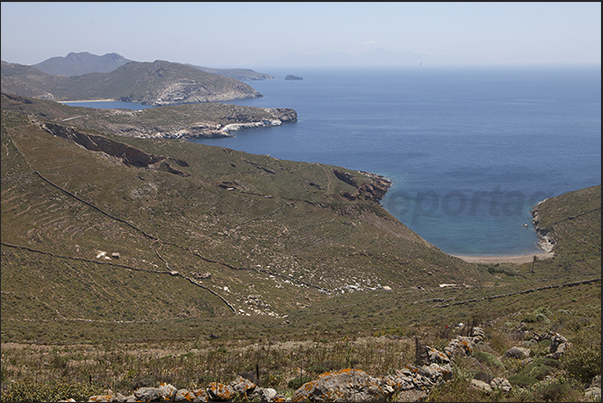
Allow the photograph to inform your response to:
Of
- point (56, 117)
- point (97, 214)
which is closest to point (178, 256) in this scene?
point (97, 214)

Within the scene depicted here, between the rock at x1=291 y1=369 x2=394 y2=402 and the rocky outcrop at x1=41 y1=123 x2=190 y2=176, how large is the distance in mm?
58760

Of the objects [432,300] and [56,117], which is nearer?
[432,300]

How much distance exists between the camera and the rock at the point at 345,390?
8.30 metres

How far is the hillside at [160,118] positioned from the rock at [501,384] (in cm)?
11229

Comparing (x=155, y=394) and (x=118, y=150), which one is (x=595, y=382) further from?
(x=118, y=150)

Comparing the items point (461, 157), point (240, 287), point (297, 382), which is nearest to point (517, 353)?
point (297, 382)

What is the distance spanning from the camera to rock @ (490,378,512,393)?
30.8 feet

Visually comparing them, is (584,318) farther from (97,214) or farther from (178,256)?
(97,214)

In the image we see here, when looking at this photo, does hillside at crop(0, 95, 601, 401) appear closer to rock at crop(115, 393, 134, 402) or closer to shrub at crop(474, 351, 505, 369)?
shrub at crop(474, 351, 505, 369)

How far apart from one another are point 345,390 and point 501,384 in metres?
3.88

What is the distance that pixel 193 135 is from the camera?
13838 centimetres

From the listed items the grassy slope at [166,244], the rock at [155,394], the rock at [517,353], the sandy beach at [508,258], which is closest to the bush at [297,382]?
the rock at [155,394]

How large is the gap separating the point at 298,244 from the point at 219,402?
3574 cm

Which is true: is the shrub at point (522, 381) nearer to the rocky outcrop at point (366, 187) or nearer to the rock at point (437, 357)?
the rock at point (437, 357)
